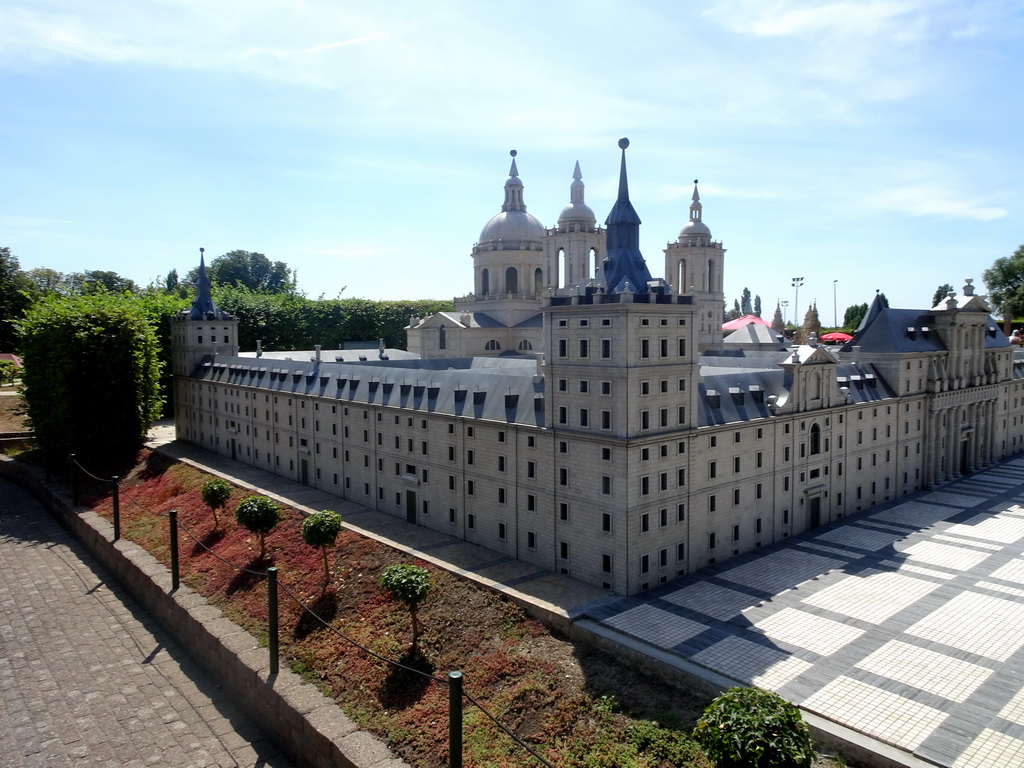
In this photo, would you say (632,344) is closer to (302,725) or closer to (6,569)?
(302,725)

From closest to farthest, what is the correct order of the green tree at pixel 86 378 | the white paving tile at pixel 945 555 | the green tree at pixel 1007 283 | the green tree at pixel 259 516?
the white paving tile at pixel 945 555, the green tree at pixel 259 516, the green tree at pixel 86 378, the green tree at pixel 1007 283

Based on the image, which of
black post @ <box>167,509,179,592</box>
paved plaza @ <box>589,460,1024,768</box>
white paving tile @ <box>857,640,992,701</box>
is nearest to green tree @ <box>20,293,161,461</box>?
black post @ <box>167,509,179,592</box>

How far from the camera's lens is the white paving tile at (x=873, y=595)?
30.0 meters

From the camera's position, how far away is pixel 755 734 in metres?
16.6

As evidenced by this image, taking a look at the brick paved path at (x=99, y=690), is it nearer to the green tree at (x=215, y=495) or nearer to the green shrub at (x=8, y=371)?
the green tree at (x=215, y=495)

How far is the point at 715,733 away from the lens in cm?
1706

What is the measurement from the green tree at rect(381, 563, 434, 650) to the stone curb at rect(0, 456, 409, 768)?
4.29 metres

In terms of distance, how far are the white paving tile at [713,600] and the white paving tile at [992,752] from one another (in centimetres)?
956

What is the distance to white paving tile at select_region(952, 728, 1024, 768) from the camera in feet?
65.5

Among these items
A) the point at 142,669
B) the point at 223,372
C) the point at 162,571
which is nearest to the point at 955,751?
the point at 142,669

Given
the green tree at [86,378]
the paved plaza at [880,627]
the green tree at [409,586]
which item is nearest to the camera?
the paved plaza at [880,627]

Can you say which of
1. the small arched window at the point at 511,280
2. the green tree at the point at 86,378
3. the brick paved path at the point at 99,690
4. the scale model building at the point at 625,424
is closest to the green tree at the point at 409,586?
the brick paved path at the point at 99,690

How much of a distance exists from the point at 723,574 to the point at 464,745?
53.8ft

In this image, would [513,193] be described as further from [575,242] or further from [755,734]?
[755,734]
